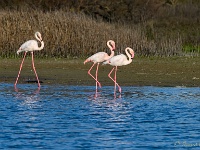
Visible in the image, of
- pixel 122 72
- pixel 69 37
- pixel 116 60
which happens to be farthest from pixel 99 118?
pixel 69 37

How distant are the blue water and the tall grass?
9073 millimetres

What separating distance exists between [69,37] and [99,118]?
14.3 m

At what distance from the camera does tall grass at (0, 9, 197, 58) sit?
84.3ft

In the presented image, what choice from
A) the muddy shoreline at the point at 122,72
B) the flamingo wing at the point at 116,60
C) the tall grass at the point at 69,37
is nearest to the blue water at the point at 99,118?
the flamingo wing at the point at 116,60

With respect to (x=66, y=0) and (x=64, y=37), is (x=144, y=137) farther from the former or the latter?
(x=66, y=0)

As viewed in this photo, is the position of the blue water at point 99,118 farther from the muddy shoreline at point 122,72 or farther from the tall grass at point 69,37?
the tall grass at point 69,37

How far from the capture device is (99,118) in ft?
38.9

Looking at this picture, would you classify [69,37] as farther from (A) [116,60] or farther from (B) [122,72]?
(A) [116,60]

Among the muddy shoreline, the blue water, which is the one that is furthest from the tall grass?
the blue water

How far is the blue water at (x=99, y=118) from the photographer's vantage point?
31.9ft

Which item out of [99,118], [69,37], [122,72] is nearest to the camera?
[99,118]

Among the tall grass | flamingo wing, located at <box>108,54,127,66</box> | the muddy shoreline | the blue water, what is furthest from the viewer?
the tall grass

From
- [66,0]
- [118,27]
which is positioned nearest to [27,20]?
[118,27]

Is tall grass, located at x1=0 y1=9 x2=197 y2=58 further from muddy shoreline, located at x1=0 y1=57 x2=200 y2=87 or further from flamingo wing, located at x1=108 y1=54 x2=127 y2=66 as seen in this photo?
flamingo wing, located at x1=108 y1=54 x2=127 y2=66
